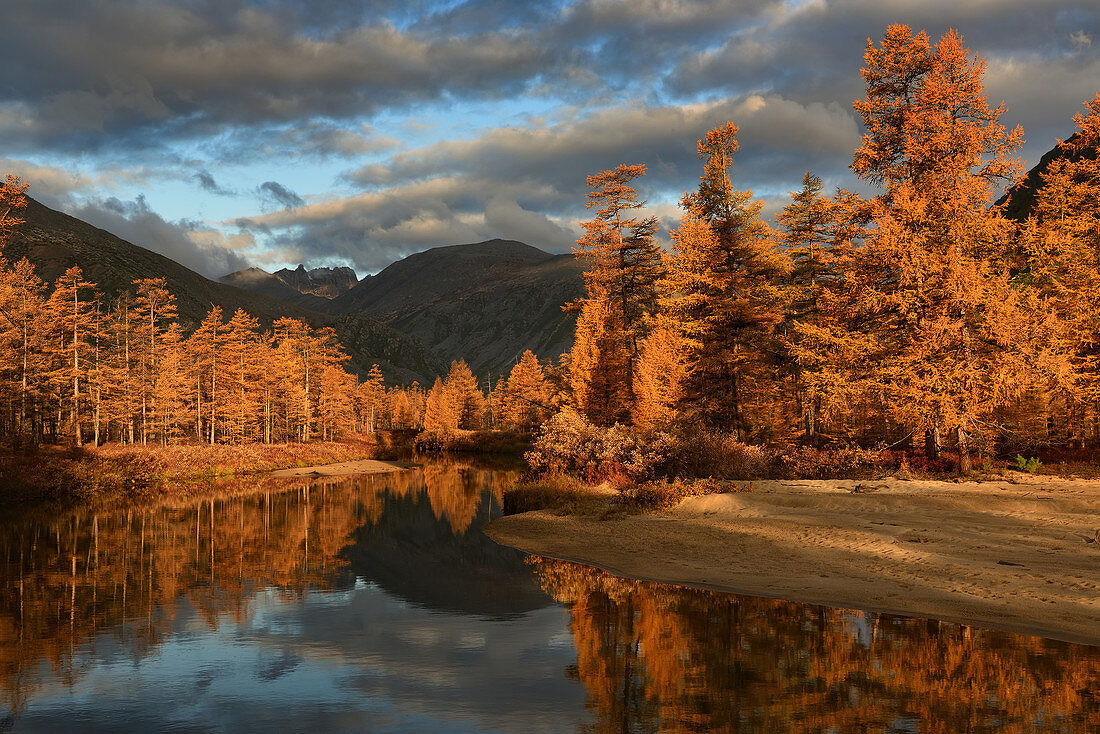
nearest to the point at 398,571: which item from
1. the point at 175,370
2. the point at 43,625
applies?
the point at 43,625

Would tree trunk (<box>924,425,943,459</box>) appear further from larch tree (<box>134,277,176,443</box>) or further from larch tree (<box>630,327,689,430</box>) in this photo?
larch tree (<box>134,277,176,443</box>)

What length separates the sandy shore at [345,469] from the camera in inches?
2259

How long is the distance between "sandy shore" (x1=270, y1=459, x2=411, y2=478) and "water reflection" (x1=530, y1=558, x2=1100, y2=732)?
49412 millimetres

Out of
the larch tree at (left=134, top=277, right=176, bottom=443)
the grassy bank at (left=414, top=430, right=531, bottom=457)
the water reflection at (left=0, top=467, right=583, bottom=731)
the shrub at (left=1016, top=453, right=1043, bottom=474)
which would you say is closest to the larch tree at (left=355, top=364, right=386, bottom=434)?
the grassy bank at (left=414, top=430, right=531, bottom=457)

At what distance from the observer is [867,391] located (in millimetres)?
27922

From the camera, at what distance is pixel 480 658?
35.4 ft

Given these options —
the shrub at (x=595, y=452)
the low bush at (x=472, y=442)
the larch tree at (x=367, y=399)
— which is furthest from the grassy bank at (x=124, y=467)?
the larch tree at (x=367, y=399)

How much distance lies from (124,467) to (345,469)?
19925 mm

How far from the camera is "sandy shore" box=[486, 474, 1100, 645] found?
39.1 ft

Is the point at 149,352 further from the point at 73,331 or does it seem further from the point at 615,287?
the point at 615,287

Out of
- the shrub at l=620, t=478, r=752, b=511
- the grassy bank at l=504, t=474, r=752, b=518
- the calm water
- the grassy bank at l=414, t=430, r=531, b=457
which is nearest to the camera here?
the calm water

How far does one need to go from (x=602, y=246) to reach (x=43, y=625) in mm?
41592

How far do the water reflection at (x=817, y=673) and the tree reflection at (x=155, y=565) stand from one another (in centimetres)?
802

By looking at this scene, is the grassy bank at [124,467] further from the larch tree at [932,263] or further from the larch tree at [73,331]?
the larch tree at [932,263]
